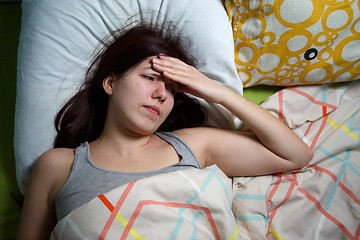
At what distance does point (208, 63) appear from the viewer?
119cm

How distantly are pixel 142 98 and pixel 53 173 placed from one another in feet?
1.20

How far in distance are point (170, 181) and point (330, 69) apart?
2.33 ft

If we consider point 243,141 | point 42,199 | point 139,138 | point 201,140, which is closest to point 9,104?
point 42,199

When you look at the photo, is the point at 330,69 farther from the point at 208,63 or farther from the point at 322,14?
the point at 208,63

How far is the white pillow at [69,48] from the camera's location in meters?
1.11

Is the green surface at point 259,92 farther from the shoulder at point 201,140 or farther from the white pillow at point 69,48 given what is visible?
the shoulder at point 201,140

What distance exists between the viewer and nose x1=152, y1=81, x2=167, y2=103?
97cm

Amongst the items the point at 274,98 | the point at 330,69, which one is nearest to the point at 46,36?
the point at 274,98

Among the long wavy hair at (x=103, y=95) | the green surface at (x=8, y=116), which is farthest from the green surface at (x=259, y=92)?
the green surface at (x=8, y=116)

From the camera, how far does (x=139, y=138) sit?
1.08 metres

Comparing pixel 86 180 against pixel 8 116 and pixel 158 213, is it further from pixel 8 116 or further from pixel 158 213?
pixel 8 116

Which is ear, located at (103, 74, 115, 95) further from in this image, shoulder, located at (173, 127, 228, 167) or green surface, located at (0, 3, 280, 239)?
green surface, located at (0, 3, 280, 239)

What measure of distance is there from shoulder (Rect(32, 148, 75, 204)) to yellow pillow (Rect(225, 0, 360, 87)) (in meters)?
0.70

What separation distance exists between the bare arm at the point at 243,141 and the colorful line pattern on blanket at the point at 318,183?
0.20 ft
